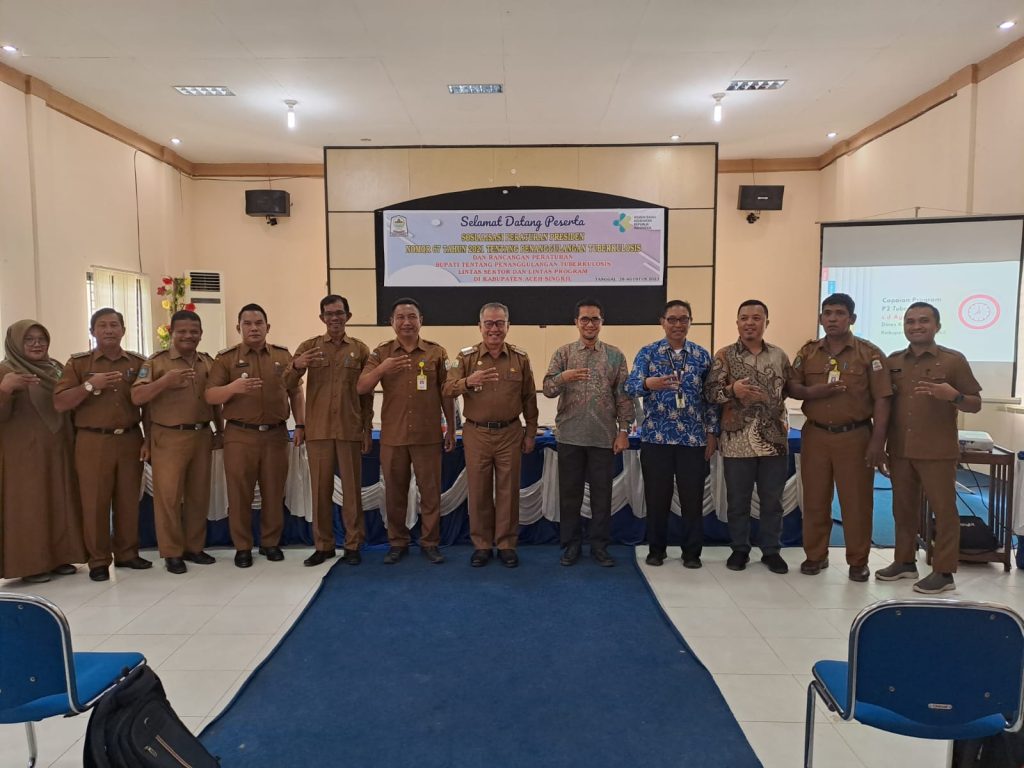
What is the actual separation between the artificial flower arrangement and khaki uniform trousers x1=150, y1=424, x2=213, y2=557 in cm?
434

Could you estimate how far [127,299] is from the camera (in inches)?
323

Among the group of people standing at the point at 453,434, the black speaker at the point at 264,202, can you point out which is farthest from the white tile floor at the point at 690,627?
the black speaker at the point at 264,202

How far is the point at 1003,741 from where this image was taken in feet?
5.49

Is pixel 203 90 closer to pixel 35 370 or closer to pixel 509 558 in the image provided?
pixel 35 370

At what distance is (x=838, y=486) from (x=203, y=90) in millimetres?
7086

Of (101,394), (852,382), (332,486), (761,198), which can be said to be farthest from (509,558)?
(761,198)

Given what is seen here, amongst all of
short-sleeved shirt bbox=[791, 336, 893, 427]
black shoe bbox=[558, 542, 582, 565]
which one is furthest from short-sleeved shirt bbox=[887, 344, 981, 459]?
black shoe bbox=[558, 542, 582, 565]

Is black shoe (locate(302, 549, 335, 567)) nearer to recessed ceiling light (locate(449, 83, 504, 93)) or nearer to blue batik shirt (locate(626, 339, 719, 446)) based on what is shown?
blue batik shirt (locate(626, 339, 719, 446))

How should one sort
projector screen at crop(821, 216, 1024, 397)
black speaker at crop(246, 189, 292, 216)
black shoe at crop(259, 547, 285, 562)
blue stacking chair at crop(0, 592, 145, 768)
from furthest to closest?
black speaker at crop(246, 189, 292, 216)
projector screen at crop(821, 216, 1024, 397)
black shoe at crop(259, 547, 285, 562)
blue stacking chair at crop(0, 592, 145, 768)

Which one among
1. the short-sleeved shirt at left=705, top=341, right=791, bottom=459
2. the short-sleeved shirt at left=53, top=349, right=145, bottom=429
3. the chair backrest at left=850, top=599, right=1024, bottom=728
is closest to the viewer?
the chair backrest at left=850, top=599, right=1024, bottom=728

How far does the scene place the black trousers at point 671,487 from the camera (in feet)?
12.9

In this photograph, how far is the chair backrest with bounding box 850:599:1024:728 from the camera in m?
1.53

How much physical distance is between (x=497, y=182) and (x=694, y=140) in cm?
284

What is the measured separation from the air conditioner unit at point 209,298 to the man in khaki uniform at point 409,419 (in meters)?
6.56
